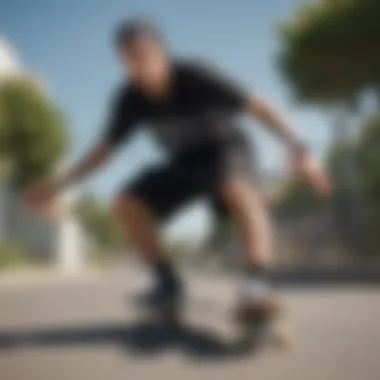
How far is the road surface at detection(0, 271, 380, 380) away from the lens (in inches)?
35.9

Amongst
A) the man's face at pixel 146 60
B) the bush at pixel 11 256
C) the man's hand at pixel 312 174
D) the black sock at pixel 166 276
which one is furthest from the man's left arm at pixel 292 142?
the bush at pixel 11 256

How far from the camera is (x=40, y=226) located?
977 millimetres

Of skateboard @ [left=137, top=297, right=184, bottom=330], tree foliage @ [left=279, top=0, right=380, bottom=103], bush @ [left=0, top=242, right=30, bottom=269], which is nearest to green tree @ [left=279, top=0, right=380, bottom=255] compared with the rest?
tree foliage @ [left=279, top=0, right=380, bottom=103]

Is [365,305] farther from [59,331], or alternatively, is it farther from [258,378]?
[59,331]

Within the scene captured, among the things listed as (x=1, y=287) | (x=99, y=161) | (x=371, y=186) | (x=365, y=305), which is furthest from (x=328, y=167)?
(x=1, y=287)

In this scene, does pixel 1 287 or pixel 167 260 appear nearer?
pixel 167 260

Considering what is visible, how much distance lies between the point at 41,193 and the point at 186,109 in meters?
0.28

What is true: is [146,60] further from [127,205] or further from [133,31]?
[127,205]

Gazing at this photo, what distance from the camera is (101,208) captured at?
936mm

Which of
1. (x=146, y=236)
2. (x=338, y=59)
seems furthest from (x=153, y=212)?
(x=338, y=59)

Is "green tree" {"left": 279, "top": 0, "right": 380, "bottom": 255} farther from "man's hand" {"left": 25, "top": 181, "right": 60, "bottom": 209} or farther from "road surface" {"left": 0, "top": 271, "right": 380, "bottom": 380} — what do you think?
"man's hand" {"left": 25, "top": 181, "right": 60, "bottom": 209}

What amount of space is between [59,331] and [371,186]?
1.90 feet

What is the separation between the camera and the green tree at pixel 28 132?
963 millimetres

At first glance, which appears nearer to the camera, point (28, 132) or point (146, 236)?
point (146, 236)
